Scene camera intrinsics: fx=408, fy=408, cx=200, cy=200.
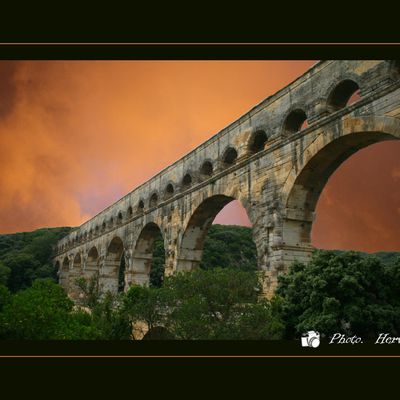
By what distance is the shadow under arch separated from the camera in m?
9.39

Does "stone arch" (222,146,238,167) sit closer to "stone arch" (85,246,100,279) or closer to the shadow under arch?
the shadow under arch

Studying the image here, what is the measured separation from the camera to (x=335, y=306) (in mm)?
7441

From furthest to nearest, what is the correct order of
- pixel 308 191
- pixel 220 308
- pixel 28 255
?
1. pixel 28 255
2. pixel 308 191
3. pixel 220 308

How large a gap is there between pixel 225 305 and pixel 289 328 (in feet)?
4.46

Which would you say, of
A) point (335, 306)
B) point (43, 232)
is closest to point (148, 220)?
point (335, 306)

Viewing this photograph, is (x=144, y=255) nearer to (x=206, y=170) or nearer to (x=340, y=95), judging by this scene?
(x=206, y=170)

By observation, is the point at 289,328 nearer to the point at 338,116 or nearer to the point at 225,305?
the point at 225,305

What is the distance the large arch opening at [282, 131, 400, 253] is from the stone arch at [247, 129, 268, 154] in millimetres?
2695

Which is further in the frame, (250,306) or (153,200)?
(153,200)

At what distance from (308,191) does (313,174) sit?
0.54 meters

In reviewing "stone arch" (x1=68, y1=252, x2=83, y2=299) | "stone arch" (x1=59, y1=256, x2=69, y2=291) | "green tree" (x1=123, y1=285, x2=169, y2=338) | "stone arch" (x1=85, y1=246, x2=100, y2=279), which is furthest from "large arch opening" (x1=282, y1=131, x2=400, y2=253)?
"stone arch" (x1=59, y1=256, x2=69, y2=291)

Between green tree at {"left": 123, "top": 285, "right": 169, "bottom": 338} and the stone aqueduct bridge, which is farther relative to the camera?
green tree at {"left": 123, "top": 285, "right": 169, "bottom": 338}

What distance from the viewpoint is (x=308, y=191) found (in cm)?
1116

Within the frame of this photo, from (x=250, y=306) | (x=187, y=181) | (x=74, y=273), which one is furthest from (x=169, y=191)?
(x=74, y=273)
